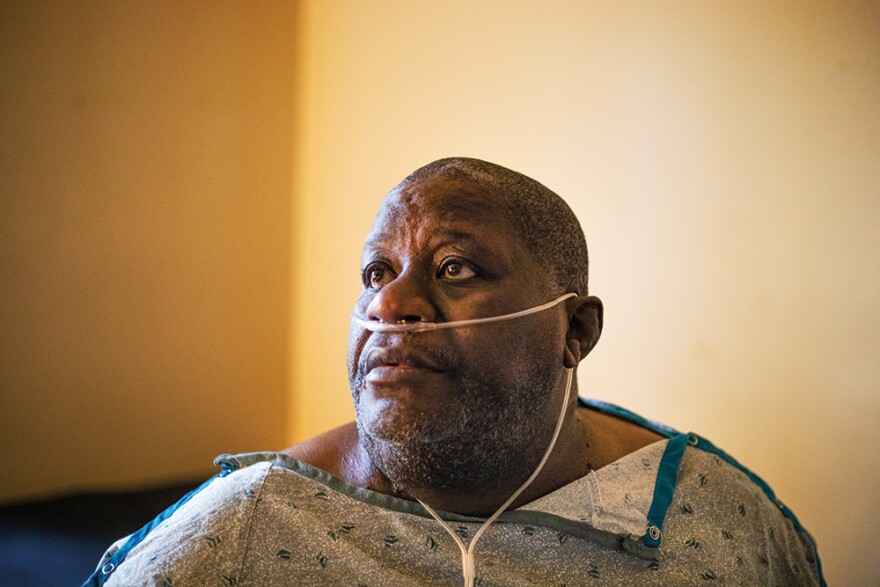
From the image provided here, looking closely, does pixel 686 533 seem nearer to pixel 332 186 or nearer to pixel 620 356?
pixel 620 356

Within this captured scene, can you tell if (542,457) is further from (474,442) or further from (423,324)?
(423,324)

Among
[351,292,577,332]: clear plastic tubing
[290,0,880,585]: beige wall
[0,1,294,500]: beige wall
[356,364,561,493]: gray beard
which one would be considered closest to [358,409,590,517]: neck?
[356,364,561,493]: gray beard

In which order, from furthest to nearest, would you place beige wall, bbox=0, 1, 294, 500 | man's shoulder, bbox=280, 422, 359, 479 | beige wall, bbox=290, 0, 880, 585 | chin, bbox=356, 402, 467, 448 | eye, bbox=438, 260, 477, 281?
beige wall, bbox=0, 1, 294, 500
beige wall, bbox=290, 0, 880, 585
man's shoulder, bbox=280, 422, 359, 479
eye, bbox=438, 260, 477, 281
chin, bbox=356, 402, 467, 448

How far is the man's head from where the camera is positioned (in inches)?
46.4

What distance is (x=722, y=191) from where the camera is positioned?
1.82 meters

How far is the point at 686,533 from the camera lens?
141cm

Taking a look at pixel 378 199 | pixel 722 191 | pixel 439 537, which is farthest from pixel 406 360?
pixel 378 199

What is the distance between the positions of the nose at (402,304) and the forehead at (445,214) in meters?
0.11

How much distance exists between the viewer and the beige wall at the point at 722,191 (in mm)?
1653

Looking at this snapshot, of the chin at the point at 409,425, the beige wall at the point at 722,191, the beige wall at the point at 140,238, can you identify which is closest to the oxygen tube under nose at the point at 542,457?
the chin at the point at 409,425

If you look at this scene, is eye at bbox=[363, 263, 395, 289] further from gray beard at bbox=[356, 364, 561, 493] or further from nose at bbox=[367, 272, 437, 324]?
gray beard at bbox=[356, 364, 561, 493]

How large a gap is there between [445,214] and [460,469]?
1.43 ft

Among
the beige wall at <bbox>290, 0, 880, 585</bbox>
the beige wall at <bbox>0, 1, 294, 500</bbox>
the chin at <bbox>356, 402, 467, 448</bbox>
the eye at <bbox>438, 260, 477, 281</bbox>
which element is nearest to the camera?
the chin at <bbox>356, 402, 467, 448</bbox>

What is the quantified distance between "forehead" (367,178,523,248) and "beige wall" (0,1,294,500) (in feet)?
5.21
